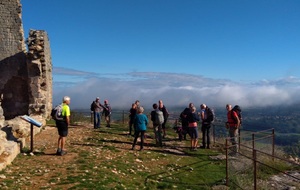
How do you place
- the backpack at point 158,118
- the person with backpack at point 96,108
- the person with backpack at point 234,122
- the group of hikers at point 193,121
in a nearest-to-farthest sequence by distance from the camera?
the group of hikers at point 193,121
the person with backpack at point 234,122
the backpack at point 158,118
the person with backpack at point 96,108

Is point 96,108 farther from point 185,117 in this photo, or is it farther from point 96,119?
point 185,117

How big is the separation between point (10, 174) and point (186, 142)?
11.2 metres

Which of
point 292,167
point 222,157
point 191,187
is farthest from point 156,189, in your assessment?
point 292,167

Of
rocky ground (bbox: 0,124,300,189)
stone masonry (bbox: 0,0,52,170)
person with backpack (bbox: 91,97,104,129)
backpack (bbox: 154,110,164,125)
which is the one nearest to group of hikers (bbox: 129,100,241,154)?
backpack (bbox: 154,110,164,125)

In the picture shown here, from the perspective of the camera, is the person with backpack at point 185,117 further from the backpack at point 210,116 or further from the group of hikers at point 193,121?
the backpack at point 210,116

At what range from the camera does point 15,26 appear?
22516mm

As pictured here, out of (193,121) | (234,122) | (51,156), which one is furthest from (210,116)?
(51,156)

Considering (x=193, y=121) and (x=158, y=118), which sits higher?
(x=158, y=118)

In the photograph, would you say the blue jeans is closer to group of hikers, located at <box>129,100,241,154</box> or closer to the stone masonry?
the stone masonry

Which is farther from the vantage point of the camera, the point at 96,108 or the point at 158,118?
the point at 96,108

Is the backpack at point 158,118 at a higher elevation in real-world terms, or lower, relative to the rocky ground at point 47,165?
higher

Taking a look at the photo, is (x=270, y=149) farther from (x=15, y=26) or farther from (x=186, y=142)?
(x=15, y=26)

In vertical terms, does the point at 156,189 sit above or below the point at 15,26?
below

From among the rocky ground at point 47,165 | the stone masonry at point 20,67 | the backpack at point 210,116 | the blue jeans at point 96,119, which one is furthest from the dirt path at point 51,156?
the stone masonry at point 20,67
